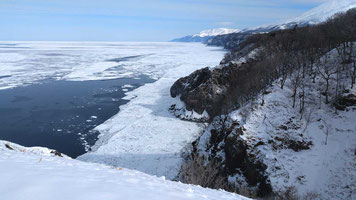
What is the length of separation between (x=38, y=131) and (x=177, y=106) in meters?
16.9

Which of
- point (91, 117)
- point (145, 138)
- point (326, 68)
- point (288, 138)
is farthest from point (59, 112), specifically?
point (326, 68)

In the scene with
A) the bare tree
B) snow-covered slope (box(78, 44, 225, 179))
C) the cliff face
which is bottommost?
A: snow-covered slope (box(78, 44, 225, 179))

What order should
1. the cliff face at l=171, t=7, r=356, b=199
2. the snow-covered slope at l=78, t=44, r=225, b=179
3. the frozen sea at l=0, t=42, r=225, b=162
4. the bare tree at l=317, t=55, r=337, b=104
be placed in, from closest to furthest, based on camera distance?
1. the cliff face at l=171, t=7, r=356, b=199
2. the snow-covered slope at l=78, t=44, r=225, b=179
3. the bare tree at l=317, t=55, r=337, b=104
4. the frozen sea at l=0, t=42, r=225, b=162

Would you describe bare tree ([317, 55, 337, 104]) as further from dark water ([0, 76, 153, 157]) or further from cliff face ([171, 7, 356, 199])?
dark water ([0, 76, 153, 157])

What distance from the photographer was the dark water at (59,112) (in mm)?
24703

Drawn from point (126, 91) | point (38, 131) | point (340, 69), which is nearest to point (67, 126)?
point (38, 131)

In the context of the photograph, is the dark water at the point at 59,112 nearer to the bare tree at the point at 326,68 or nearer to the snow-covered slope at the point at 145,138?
the snow-covered slope at the point at 145,138

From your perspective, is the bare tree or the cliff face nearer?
the cliff face

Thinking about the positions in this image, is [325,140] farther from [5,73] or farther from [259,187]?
[5,73]

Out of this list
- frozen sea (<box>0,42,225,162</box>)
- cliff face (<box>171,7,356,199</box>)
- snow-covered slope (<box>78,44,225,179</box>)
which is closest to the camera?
cliff face (<box>171,7,356,199</box>)

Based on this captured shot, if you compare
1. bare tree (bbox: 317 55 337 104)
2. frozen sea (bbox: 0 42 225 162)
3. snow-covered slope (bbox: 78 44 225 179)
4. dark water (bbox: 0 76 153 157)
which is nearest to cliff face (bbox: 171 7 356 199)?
bare tree (bbox: 317 55 337 104)

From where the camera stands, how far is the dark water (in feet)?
81.0

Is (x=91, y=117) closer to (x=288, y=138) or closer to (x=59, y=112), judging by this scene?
(x=59, y=112)

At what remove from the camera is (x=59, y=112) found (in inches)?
1271
